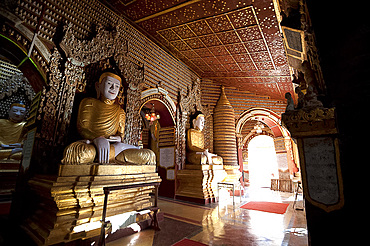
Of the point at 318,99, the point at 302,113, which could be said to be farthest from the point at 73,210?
the point at 318,99

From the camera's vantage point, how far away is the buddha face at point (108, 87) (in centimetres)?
389

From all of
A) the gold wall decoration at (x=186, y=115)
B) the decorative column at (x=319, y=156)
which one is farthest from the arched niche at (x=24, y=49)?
the gold wall decoration at (x=186, y=115)

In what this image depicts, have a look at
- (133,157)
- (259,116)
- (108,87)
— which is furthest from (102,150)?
(259,116)

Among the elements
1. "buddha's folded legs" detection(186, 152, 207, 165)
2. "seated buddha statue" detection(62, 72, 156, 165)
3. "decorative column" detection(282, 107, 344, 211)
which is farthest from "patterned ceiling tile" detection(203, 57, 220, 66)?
"decorative column" detection(282, 107, 344, 211)

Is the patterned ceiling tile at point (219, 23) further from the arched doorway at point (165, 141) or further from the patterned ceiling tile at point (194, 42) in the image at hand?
the arched doorway at point (165, 141)

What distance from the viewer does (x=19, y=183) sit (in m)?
2.97

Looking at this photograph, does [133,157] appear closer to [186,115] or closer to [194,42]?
[186,115]

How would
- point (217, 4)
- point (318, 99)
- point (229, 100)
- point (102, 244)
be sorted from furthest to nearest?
point (229, 100)
point (217, 4)
point (102, 244)
point (318, 99)

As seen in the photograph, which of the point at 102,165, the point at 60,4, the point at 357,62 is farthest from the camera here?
the point at 60,4

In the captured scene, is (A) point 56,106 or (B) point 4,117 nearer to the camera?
(A) point 56,106

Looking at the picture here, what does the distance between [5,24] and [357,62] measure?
496cm

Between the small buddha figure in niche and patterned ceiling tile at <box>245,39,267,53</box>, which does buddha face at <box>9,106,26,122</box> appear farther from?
patterned ceiling tile at <box>245,39,267,53</box>

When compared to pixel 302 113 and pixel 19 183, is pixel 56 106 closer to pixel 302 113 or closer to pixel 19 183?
pixel 19 183

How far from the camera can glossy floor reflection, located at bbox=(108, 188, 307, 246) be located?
108 inches
